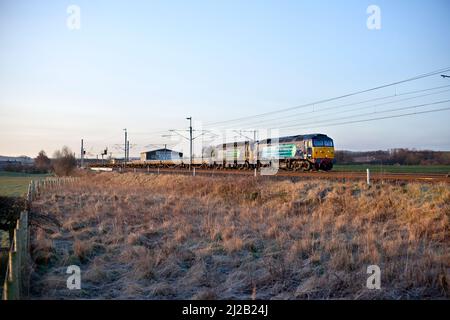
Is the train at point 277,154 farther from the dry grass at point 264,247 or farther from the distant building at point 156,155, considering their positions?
the distant building at point 156,155

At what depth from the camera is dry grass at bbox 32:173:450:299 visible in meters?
6.14

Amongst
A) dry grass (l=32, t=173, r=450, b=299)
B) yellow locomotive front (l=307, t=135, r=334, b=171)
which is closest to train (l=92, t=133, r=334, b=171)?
yellow locomotive front (l=307, t=135, r=334, b=171)

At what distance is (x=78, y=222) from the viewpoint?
11.7 m

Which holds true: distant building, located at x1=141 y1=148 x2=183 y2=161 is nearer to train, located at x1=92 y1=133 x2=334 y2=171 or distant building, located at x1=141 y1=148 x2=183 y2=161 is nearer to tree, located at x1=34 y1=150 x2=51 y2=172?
tree, located at x1=34 y1=150 x2=51 y2=172

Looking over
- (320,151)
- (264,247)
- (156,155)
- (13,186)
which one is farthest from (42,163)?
(264,247)

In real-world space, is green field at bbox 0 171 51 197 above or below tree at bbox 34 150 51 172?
below

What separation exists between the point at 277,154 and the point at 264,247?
26.8m

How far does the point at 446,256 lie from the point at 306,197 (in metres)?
7.42

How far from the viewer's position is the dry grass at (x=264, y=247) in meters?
6.14

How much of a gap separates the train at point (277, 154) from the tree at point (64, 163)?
2024cm

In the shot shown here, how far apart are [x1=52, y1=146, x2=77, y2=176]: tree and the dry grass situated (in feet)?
145
